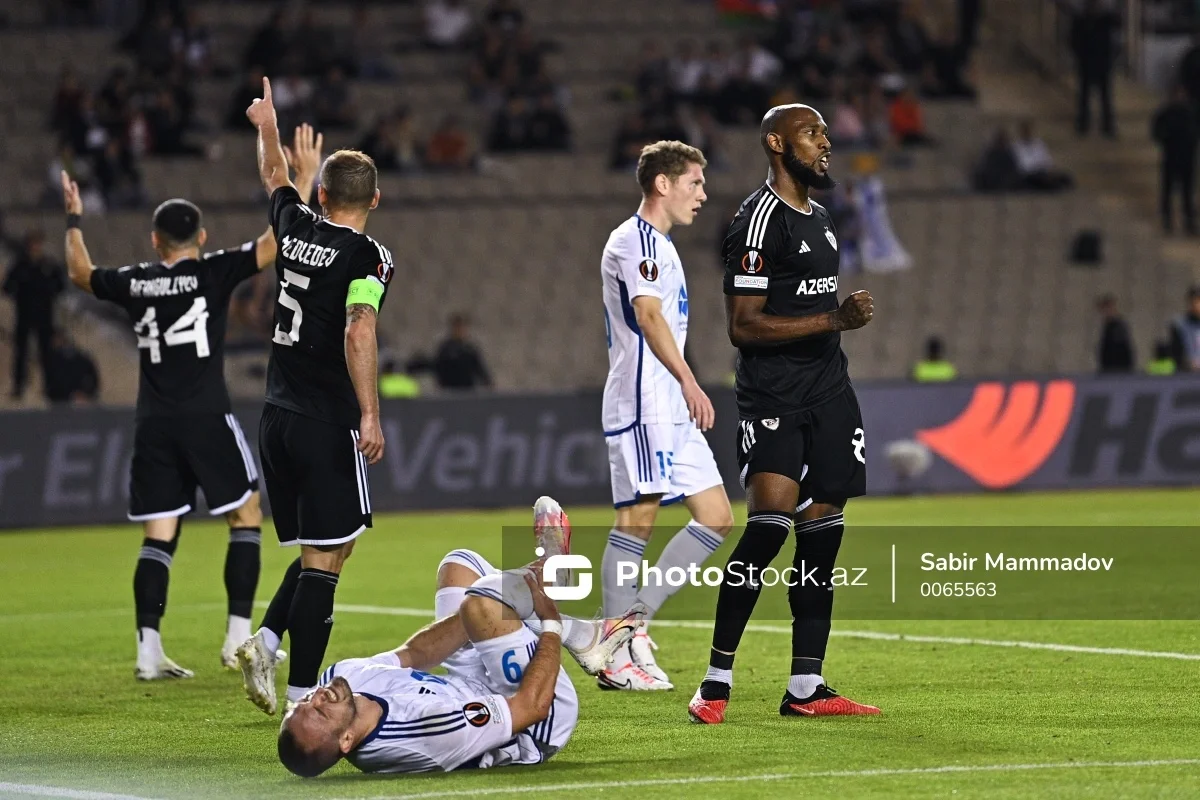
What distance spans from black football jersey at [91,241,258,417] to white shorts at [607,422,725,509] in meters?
2.24

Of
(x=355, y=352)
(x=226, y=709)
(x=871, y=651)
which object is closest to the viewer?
(x=355, y=352)

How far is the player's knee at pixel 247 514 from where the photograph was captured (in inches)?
412

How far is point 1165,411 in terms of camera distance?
72.3 ft

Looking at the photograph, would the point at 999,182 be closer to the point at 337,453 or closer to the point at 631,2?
the point at 631,2

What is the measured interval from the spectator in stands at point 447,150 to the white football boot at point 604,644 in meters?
19.7

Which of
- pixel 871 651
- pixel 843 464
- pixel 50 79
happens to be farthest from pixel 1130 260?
pixel 843 464

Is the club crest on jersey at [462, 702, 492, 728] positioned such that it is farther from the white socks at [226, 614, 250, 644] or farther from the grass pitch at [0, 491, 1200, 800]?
the white socks at [226, 614, 250, 644]

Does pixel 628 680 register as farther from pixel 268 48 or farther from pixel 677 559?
pixel 268 48

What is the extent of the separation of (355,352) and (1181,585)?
283 inches

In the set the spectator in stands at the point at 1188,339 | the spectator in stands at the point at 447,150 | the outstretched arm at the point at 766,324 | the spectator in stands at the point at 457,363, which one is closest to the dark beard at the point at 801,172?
the outstretched arm at the point at 766,324

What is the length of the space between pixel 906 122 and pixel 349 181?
2221cm

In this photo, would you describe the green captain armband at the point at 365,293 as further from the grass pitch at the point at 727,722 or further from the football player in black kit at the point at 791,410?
the grass pitch at the point at 727,722

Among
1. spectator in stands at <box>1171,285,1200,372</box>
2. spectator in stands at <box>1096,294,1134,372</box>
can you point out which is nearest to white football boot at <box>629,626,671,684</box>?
spectator in stands at <box>1171,285,1200,372</box>

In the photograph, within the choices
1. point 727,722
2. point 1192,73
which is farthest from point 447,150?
point 727,722
